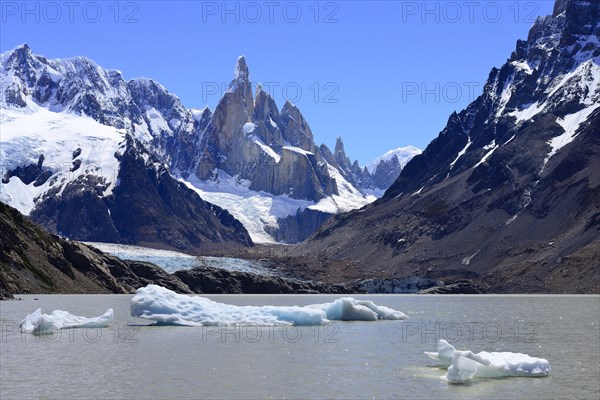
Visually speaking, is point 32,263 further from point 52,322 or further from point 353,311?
point 52,322

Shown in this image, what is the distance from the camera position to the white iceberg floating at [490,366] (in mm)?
47281

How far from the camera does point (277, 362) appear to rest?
58.1 metres

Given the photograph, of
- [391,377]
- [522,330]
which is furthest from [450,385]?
[522,330]

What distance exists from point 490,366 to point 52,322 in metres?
43.1

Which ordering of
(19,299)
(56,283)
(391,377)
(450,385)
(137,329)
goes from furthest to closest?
(56,283)
(19,299)
(137,329)
(391,377)
(450,385)

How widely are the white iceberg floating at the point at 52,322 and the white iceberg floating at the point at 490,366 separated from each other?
128ft

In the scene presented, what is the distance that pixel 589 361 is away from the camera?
58.2 metres

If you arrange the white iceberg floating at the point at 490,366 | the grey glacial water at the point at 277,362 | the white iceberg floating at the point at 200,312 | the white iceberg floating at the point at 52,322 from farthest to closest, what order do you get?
the white iceberg floating at the point at 200,312 → the white iceberg floating at the point at 52,322 → the white iceberg floating at the point at 490,366 → the grey glacial water at the point at 277,362

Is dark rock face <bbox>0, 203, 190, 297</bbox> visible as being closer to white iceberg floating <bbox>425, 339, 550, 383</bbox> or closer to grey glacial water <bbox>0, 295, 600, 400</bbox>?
grey glacial water <bbox>0, 295, 600, 400</bbox>

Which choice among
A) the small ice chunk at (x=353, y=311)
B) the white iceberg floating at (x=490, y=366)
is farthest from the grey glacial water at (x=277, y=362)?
the small ice chunk at (x=353, y=311)

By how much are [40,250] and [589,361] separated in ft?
472

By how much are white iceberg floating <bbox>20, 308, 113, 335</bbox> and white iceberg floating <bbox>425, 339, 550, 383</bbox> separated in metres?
39.0

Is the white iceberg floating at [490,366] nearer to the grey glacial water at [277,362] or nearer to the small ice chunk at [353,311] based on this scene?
the grey glacial water at [277,362]

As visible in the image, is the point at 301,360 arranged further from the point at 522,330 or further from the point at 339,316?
the point at 339,316
